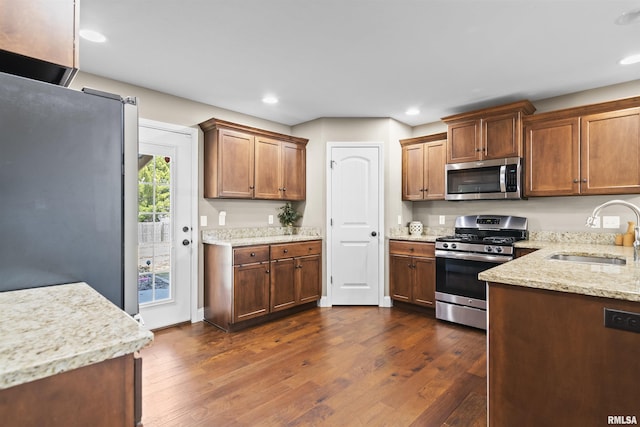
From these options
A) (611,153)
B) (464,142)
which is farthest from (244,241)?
(611,153)

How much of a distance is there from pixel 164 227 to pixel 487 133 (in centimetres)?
362

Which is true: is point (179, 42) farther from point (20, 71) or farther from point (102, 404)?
point (102, 404)

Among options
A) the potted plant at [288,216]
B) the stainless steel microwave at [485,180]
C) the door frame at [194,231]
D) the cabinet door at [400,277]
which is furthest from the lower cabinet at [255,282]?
the stainless steel microwave at [485,180]

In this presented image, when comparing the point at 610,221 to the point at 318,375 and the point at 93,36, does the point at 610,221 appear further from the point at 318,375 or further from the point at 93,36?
the point at 93,36

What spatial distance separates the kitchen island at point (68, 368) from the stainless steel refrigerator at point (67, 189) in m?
0.31

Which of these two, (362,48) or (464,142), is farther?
(464,142)

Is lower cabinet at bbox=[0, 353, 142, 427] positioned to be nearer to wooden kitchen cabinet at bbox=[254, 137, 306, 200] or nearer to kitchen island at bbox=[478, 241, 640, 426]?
kitchen island at bbox=[478, 241, 640, 426]

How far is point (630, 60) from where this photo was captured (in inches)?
105

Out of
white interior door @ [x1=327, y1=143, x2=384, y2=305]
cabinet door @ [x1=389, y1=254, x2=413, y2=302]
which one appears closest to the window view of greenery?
white interior door @ [x1=327, y1=143, x2=384, y2=305]

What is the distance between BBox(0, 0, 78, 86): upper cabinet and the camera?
101 centimetres

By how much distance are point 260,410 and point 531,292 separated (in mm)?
1636

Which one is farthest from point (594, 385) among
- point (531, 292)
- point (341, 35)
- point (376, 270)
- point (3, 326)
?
point (376, 270)

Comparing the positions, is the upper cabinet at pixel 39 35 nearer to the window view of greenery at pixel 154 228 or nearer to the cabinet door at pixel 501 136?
the window view of greenery at pixel 154 228

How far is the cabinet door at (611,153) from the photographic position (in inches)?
112
